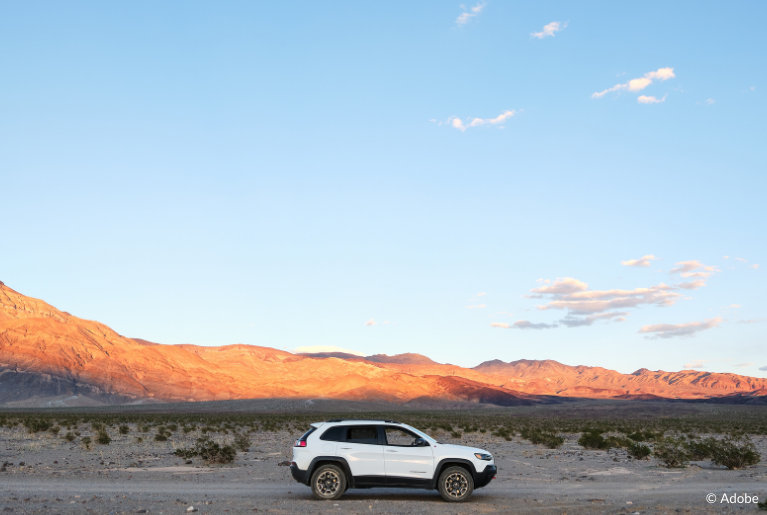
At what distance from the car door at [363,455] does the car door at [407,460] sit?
150 mm

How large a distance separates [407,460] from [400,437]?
490 mm

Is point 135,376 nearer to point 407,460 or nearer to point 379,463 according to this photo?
point 379,463

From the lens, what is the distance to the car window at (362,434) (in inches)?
551

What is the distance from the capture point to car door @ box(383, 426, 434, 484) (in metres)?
13.7

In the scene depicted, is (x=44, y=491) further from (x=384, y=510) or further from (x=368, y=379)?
(x=368, y=379)

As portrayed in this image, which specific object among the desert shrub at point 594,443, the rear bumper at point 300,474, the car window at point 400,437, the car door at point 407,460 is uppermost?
the car window at point 400,437

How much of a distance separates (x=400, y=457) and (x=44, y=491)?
28.0 ft

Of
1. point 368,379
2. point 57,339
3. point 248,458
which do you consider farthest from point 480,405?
point 248,458

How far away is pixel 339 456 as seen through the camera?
13.9m

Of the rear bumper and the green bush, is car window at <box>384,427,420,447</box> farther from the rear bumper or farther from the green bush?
the green bush

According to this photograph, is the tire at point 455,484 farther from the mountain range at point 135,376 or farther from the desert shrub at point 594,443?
the mountain range at point 135,376

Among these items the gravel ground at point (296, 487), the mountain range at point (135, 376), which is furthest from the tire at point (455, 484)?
the mountain range at point (135, 376)

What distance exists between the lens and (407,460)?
1379 centimetres

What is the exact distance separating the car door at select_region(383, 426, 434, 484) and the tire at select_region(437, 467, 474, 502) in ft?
1.12
